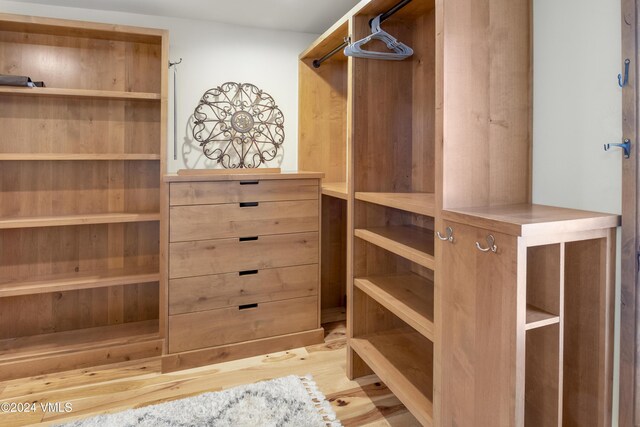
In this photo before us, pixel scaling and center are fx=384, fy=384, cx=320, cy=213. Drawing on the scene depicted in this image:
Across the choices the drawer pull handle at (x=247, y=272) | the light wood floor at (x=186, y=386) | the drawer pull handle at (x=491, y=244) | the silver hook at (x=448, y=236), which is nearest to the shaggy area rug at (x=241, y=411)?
the light wood floor at (x=186, y=386)

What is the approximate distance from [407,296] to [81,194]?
2.24m

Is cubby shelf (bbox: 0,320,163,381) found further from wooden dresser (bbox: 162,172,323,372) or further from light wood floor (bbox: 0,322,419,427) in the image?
wooden dresser (bbox: 162,172,323,372)

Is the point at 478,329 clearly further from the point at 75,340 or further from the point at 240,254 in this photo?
the point at 75,340

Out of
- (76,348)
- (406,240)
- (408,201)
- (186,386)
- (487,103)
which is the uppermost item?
(487,103)

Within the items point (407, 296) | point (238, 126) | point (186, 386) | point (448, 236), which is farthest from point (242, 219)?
point (448, 236)

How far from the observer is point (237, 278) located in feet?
7.84

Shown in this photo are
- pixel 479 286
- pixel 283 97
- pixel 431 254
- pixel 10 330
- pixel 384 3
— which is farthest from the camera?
pixel 283 97

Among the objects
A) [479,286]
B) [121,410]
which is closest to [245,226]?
[121,410]

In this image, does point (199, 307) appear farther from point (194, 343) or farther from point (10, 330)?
point (10, 330)

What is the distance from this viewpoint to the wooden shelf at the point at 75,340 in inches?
90.7

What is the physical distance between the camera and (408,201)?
66.3 inches

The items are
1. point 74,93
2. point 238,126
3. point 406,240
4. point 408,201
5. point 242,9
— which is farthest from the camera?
point 238,126

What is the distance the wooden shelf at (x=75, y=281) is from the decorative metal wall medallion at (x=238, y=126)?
3.14 ft

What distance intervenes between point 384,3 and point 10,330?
3006mm
